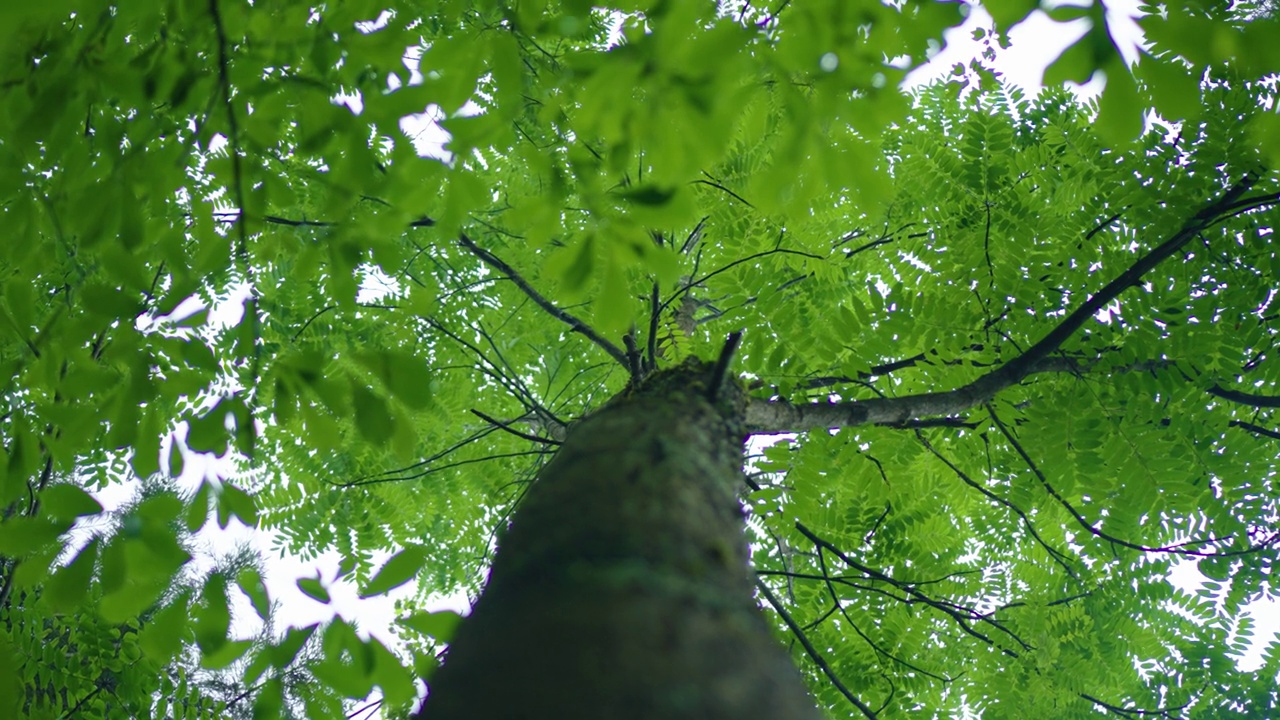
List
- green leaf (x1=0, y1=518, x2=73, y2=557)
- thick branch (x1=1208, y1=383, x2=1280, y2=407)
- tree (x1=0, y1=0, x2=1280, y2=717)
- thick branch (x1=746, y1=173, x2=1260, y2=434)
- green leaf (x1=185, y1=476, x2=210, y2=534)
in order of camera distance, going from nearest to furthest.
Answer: tree (x1=0, y1=0, x2=1280, y2=717)
green leaf (x1=0, y1=518, x2=73, y2=557)
green leaf (x1=185, y1=476, x2=210, y2=534)
thick branch (x1=746, y1=173, x2=1260, y2=434)
thick branch (x1=1208, y1=383, x2=1280, y2=407)

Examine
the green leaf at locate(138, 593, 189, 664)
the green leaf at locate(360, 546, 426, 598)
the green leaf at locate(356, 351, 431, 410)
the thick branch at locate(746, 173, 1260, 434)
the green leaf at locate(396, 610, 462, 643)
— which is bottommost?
the green leaf at locate(138, 593, 189, 664)

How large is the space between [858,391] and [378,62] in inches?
81.4

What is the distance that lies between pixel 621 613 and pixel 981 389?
84.2 inches

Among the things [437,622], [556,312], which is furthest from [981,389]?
[437,622]

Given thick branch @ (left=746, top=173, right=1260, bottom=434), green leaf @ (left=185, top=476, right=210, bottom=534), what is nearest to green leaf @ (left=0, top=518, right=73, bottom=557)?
green leaf @ (left=185, top=476, right=210, bottom=534)

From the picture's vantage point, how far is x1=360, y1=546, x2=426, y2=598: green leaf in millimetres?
1341

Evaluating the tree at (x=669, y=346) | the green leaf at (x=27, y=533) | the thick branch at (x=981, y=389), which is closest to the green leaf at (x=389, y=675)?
the tree at (x=669, y=346)

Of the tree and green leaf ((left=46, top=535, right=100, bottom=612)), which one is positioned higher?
the tree

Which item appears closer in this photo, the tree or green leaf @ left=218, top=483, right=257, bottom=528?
the tree

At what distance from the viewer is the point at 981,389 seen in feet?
8.21

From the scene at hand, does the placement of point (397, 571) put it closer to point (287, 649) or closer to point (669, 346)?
point (287, 649)

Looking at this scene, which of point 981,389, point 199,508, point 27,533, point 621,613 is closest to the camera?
point 621,613

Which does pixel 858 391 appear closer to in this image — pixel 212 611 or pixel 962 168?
pixel 962 168

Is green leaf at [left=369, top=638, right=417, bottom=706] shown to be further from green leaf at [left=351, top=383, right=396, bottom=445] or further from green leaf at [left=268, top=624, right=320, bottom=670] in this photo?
green leaf at [left=351, top=383, right=396, bottom=445]
